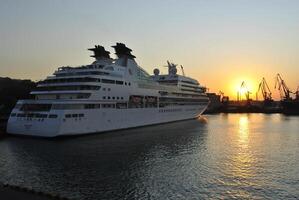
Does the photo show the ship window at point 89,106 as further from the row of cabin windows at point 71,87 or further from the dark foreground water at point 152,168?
the dark foreground water at point 152,168

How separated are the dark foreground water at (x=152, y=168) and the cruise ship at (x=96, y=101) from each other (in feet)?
9.09

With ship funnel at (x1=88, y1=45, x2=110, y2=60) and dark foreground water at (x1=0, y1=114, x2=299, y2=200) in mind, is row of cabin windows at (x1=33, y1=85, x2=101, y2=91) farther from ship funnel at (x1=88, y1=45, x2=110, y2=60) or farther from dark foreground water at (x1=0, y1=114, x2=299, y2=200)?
ship funnel at (x1=88, y1=45, x2=110, y2=60)

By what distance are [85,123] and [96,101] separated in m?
4.58

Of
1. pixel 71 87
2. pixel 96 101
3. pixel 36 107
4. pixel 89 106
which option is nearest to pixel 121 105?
pixel 96 101

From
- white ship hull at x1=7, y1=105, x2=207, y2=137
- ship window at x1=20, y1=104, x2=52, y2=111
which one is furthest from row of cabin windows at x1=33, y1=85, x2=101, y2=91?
ship window at x1=20, y1=104, x2=52, y2=111

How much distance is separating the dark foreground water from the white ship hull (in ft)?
4.87

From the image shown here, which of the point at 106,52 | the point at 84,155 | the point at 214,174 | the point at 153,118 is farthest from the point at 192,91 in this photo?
the point at 214,174

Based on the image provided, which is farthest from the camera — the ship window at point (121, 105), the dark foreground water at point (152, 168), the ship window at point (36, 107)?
the ship window at point (121, 105)

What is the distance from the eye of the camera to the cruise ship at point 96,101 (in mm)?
53688

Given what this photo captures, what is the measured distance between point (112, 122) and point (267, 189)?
39.3 m

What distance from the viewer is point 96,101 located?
59.5 m

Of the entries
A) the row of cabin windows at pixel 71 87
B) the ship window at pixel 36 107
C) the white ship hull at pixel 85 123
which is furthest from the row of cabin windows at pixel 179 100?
the ship window at pixel 36 107

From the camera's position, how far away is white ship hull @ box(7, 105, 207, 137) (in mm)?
52531

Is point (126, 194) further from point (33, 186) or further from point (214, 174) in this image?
point (214, 174)
